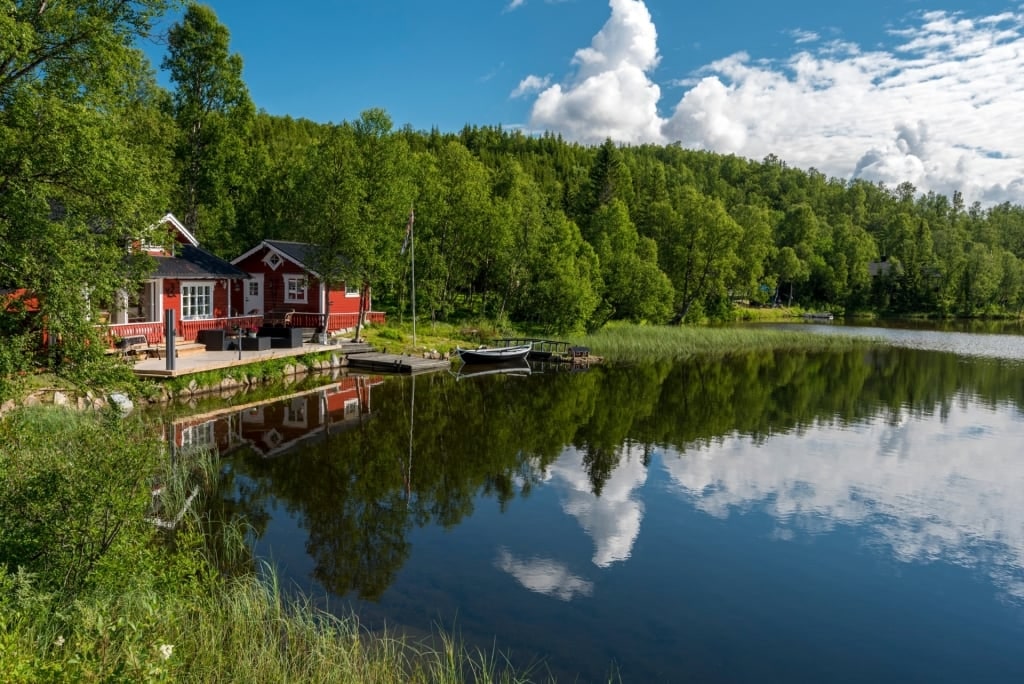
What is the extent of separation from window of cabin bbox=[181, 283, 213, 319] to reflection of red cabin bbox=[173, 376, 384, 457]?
27.4 feet

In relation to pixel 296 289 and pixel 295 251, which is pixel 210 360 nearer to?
pixel 296 289

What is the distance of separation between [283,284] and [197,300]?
5.40 meters

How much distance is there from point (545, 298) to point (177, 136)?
972 inches

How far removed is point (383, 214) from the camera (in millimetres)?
35750

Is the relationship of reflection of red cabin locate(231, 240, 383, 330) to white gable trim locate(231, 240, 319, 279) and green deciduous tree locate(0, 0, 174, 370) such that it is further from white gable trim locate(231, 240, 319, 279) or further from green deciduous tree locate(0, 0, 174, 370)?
green deciduous tree locate(0, 0, 174, 370)

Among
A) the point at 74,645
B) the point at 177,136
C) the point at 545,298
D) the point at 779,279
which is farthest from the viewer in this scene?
the point at 779,279

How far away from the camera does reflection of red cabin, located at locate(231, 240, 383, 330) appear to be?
3456 centimetres

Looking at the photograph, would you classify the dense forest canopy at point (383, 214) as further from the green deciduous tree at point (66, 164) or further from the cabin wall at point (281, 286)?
the cabin wall at point (281, 286)

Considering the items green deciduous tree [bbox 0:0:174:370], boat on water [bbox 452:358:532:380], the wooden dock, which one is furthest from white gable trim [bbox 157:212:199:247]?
green deciduous tree [bbox 0:0:174:370]

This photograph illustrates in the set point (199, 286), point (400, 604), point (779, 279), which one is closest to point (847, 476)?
point (400, 604)

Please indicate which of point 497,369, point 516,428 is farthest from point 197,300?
point 516,428

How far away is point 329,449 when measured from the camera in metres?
18.1

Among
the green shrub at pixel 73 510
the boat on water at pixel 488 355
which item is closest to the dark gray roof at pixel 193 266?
the boat on water at pixel 488 355

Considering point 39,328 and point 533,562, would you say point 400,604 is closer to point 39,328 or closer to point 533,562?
point 533,562
